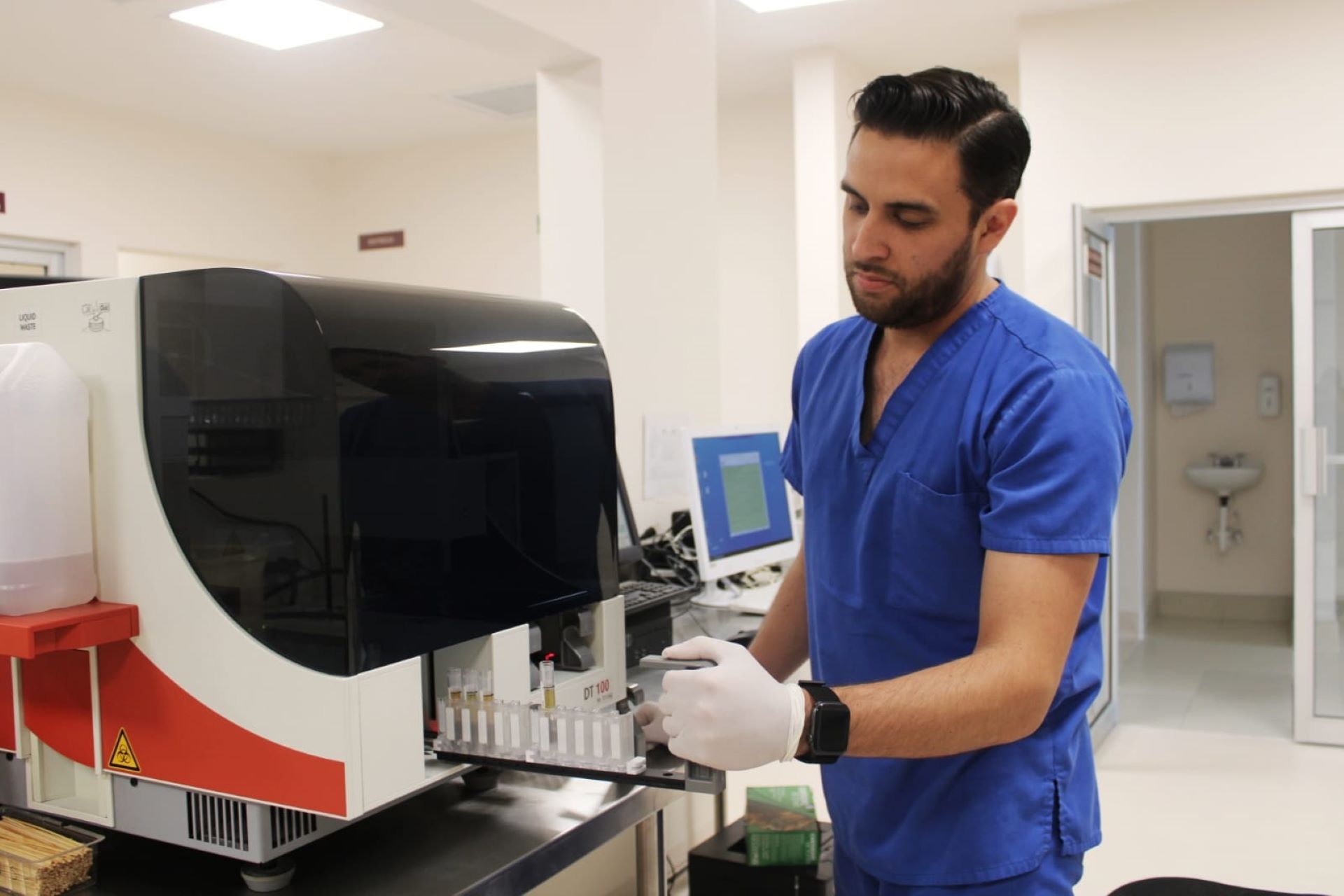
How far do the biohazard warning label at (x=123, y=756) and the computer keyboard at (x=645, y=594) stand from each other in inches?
36.1

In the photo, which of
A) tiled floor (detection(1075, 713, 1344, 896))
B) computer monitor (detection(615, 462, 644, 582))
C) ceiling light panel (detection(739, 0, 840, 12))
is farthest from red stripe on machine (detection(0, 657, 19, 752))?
ceiling light panel (detection(739, 0, 840, 12))

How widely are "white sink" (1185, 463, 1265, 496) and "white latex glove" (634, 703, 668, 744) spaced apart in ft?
17.5

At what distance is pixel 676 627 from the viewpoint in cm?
256

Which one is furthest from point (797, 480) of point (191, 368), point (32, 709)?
point (32, 709)

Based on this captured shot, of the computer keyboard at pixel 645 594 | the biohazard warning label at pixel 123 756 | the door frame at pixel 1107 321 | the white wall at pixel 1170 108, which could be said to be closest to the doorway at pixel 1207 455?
the door frame at pixel 1107 321

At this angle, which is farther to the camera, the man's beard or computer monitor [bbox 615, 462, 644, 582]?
computer monitor [bbox 615, 462, 644, 582]

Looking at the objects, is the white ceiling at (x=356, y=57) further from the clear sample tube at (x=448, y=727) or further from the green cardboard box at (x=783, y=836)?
the clear sample tube at (x=448, y=727)

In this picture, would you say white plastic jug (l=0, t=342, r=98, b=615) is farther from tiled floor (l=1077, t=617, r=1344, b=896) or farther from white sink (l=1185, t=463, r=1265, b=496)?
white sink (l=1185, t=463, r=1265, b=496)

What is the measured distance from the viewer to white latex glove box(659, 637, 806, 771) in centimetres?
97

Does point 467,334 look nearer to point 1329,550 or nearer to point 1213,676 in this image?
point 1329,550

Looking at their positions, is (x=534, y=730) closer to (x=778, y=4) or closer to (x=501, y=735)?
(x=501, y=735)

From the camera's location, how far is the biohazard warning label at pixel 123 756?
1.18m

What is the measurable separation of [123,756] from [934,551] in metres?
0.87

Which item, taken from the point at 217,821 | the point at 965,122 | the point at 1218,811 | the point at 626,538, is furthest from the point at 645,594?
the point at 1218,811
